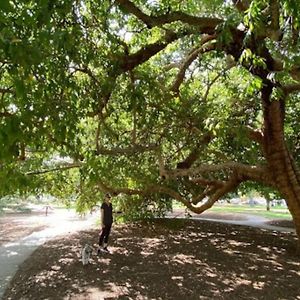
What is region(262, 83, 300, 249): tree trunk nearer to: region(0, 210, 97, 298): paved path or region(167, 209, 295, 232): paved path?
region(0, 210, 97, 298): paved path

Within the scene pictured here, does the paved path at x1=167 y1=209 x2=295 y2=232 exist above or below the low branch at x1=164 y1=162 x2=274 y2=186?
below

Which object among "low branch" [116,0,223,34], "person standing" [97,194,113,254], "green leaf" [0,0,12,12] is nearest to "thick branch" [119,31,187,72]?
"low branch" [116,0,223,34]

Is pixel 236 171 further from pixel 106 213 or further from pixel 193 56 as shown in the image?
pixel 106 213

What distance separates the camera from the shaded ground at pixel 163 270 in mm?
7695

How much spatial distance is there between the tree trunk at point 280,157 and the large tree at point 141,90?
2cm

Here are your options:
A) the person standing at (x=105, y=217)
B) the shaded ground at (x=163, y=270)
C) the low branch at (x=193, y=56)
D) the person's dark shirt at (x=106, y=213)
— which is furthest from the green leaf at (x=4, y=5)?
the person's dark shirt at (x=106, y=213)

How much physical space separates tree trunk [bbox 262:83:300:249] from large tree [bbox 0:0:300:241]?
0.08 feet

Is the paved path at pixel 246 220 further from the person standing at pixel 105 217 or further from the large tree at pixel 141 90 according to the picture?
the person standing at pixel 105 217

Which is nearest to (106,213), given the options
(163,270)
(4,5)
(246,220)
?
(163,270)

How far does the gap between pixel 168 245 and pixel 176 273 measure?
13.2ft

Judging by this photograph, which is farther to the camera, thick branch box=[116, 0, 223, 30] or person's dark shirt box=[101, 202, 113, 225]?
person's dark shirt box=[101, 202, 113, 225]

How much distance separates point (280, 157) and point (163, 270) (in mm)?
3782

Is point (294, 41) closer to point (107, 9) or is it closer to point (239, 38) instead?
point (239, 38)

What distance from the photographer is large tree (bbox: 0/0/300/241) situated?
13.4 ft
